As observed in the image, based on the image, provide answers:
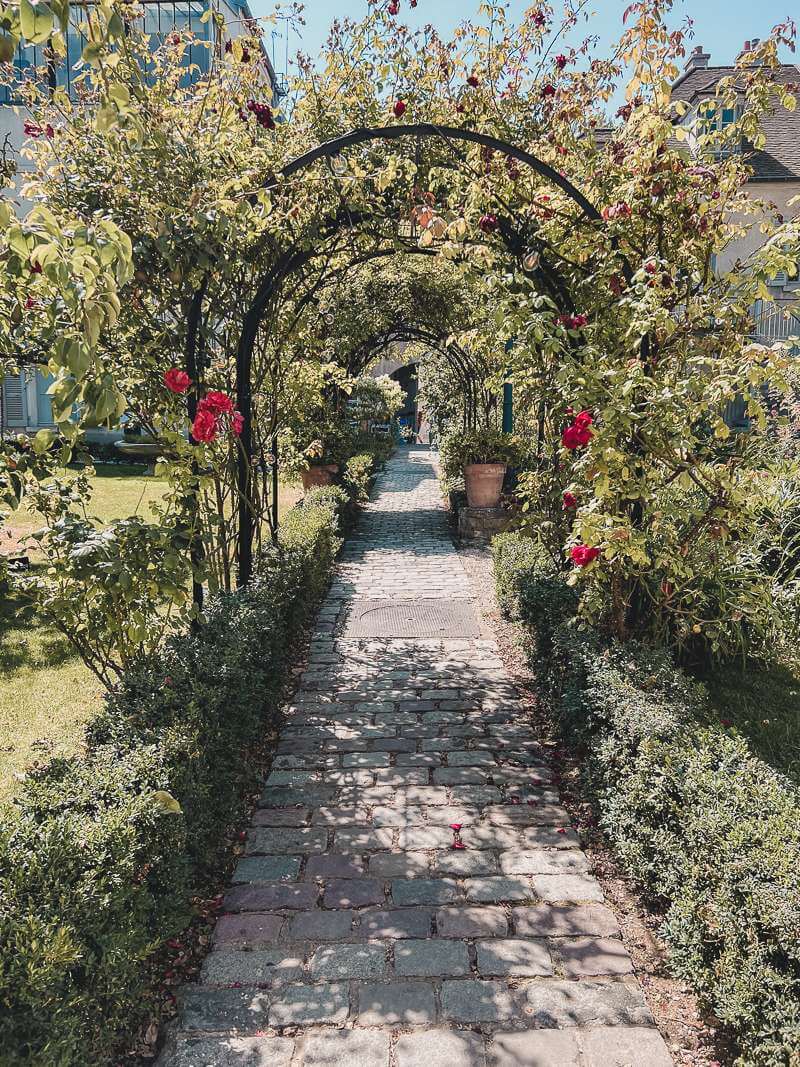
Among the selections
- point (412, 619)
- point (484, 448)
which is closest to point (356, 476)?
point (484, 448)

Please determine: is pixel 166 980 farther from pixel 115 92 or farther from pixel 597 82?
pixel 597 82

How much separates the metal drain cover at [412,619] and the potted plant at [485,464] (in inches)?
139

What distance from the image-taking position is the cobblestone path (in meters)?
2.23

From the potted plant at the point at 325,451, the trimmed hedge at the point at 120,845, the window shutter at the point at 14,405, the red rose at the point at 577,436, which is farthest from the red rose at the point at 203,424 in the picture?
the window shutter at the point at 14,405

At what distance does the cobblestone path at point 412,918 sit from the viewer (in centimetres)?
223

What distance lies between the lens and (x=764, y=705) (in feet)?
15.1

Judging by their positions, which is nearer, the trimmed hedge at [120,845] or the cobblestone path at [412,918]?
the trimmed hedge at [120,845]

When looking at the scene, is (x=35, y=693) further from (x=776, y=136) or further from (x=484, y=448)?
(x=776, y=136)

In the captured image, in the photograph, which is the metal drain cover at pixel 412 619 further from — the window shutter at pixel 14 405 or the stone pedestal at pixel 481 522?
the window shutter at pixel 14 405

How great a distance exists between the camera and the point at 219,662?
11.1ft

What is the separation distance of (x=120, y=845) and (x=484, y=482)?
873 centimetres

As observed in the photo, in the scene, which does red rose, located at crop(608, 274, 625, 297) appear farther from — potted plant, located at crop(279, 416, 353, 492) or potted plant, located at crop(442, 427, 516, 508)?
potted plant, located at crop(279, 416, 353, 492)

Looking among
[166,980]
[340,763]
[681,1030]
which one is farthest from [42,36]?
[340,763]

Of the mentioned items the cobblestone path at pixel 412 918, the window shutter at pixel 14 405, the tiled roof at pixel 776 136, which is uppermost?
the tiled roof at pixel 776 136
